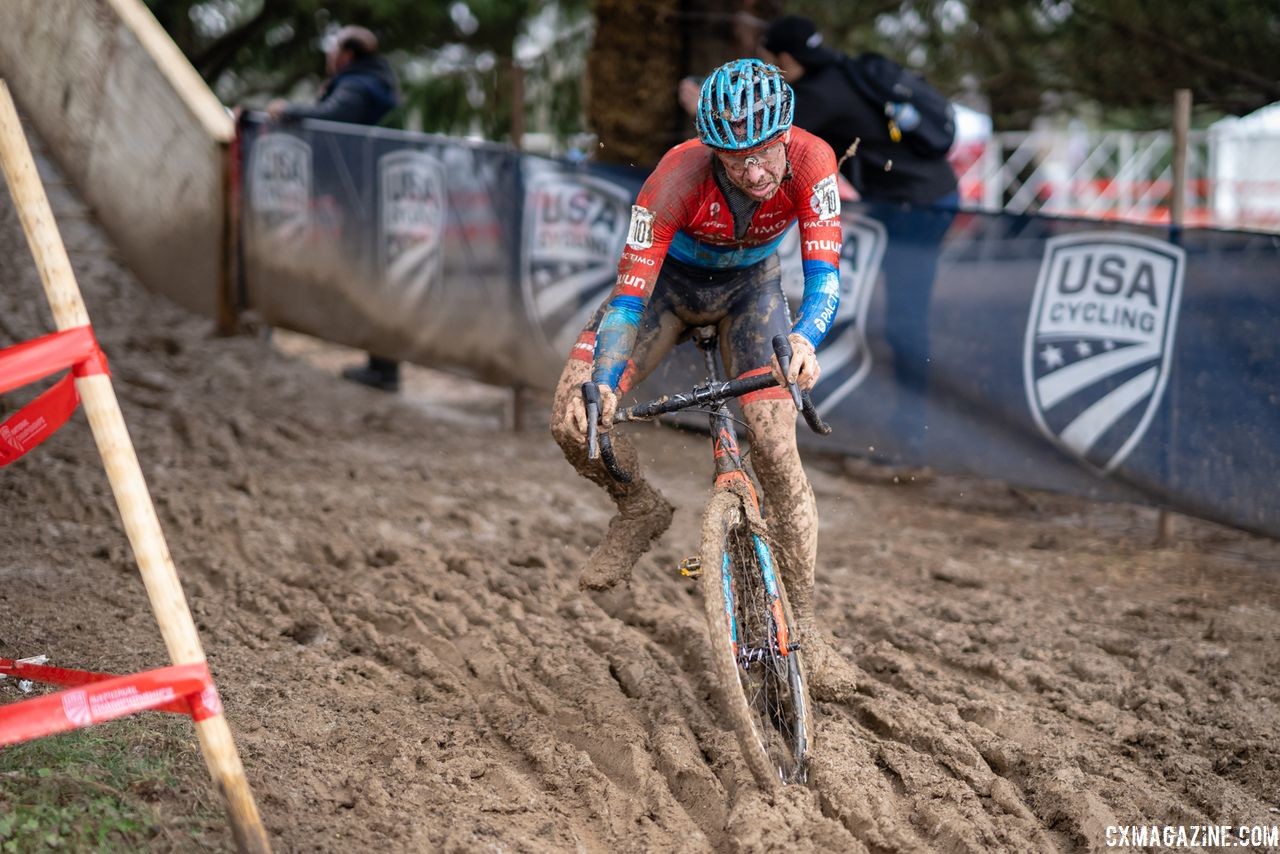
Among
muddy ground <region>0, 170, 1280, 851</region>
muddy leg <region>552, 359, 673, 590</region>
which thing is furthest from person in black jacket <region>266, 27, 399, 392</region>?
muddy leg <region>552, 359, 673, 590</region>

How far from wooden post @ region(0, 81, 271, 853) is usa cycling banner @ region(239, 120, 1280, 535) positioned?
3.96m

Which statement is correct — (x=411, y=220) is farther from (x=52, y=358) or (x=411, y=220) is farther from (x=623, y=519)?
(x=52, y=358)

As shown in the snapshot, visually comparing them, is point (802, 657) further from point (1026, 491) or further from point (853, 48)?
point (853, 48)

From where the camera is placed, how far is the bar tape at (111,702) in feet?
9.43

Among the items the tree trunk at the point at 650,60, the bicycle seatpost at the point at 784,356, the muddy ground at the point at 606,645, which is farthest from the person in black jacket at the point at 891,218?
the bicycle seatpost at the point at 784,356

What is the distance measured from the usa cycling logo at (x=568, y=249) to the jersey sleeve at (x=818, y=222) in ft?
12.4

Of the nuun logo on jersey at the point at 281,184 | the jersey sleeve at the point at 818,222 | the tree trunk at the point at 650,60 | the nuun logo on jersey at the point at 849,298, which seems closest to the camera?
the jersey sleeve at the point at 818,222

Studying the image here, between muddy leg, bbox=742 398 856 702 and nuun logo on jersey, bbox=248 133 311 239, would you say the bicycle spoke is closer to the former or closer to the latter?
muddy leg, bbox=742 398 856 702

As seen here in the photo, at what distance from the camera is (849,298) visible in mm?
7281

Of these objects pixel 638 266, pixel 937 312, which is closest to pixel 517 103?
pixel 937 312

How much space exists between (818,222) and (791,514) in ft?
3.35

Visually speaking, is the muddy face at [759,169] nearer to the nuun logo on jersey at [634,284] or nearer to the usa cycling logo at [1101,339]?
the nuun logo on jersey at [634,284]

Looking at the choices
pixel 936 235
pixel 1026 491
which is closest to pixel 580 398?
pixel 936 235

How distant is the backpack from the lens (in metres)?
7.01
